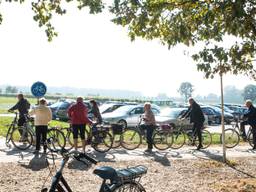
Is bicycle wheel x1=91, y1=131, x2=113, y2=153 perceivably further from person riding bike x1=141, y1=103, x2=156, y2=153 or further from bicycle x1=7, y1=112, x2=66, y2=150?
person riding bike x1=141, y1=103, x2=156, y2=153

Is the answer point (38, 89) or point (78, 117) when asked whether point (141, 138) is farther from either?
point (38, 89)

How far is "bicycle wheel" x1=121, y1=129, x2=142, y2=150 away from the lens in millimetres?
15953

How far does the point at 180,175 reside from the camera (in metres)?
11.1

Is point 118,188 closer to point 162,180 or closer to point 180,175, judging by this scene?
point 162,180

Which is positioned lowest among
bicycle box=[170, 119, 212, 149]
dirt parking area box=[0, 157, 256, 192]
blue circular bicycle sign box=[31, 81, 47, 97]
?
dirt parking area box=[0, 157, 256, 192]

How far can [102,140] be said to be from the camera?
1521 cm

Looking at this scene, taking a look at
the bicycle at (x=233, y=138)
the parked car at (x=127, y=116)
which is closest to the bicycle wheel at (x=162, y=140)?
the bicycle at (x=233, y=138)

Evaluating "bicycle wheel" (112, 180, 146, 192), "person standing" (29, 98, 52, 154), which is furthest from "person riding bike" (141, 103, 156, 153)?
"bicycle wheel" (112, 180, 146, 192)

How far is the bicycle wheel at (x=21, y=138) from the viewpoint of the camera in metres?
15.1

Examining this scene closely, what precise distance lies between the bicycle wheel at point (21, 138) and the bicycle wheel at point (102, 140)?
2.07 meters

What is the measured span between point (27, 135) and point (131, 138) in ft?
11.6

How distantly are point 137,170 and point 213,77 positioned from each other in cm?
414

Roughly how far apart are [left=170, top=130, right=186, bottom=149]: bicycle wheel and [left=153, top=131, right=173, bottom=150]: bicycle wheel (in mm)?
230

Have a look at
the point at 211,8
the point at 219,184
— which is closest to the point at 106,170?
the point at 211,8
